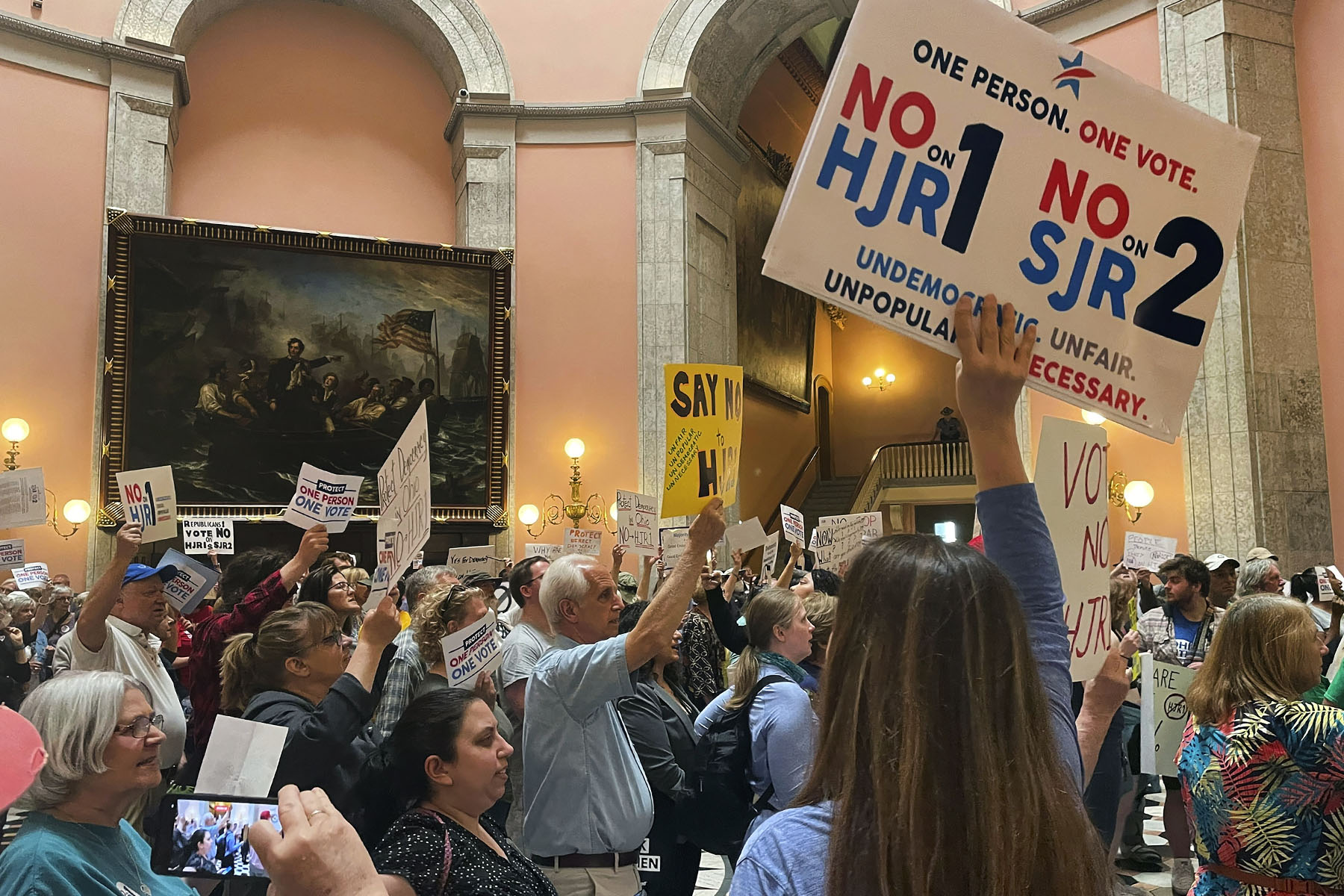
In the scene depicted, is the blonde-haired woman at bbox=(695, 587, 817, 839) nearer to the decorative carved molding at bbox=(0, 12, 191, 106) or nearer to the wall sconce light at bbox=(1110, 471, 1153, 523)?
the wall sconce light at bbox=(1110, 471, 1153, 523)

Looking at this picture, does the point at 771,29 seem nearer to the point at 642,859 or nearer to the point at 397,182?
the point at 397,182

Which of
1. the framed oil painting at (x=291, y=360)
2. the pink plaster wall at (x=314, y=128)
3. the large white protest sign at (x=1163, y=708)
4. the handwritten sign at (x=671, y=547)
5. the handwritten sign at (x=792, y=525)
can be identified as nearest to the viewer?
the large white protest sign at (x=1163, y=708)

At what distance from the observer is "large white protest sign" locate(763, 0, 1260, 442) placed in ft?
6.54

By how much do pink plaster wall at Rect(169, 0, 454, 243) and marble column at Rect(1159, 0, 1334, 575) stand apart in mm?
10028

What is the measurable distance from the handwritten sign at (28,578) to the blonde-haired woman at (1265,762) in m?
9.20

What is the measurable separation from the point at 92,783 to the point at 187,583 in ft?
10.7

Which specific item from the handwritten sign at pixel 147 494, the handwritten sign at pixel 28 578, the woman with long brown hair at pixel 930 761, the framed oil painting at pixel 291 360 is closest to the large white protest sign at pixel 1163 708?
the woman with long brown hair at pixel 930 761

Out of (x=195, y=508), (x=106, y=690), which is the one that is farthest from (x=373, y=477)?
(x=106, y=690)

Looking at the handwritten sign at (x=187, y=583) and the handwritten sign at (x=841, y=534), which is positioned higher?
the handwritten sign at (x=841, y=534)

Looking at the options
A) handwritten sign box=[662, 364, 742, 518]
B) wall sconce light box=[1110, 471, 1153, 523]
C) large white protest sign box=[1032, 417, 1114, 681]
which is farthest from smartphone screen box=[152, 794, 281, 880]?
wall sconce light box=[1110, 471, 1153, 523]

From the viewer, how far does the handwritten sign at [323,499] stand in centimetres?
684

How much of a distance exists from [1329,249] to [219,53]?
13.7 meters

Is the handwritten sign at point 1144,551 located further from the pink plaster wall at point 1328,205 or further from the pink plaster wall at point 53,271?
the pink plaster wall at point 53,271

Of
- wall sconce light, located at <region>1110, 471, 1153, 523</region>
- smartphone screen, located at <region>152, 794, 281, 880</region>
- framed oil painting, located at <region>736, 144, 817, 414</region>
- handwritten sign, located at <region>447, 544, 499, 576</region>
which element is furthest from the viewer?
framed oil painting, located at <region>736, 144, 817, 414</region>
